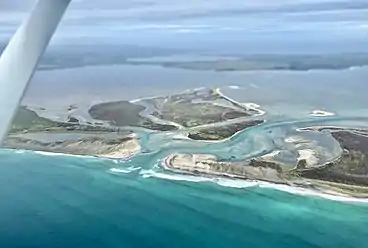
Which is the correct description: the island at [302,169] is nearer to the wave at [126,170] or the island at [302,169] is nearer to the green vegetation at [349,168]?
the green vegetation at [349,168]

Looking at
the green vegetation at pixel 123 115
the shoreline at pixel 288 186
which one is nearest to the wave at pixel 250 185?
the shoreline at pixel 288 186

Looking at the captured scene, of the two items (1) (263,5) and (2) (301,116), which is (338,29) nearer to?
(1) (263,5)

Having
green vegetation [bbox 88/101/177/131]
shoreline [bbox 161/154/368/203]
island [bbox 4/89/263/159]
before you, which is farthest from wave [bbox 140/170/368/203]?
green vegetation [bbox 88/101/177/131]

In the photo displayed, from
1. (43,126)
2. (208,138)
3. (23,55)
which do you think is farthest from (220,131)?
(23,55)

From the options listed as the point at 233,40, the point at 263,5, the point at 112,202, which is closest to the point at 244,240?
the point at 112,202

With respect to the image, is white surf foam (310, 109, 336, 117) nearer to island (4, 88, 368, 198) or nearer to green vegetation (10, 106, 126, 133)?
island (4, 88, 368, 198)

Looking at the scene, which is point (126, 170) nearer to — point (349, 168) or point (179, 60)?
point (349, 168)

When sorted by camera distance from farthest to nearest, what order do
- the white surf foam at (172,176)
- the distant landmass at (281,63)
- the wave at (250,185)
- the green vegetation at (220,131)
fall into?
the distant landmass at (281,63), the green vegetation at (220,131), the white surf foam at (172,176), the wave at (250,185)
